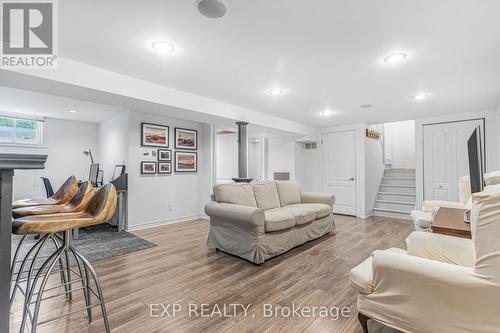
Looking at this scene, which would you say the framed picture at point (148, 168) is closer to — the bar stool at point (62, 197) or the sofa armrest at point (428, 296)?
the bar stool at point (62, 197)

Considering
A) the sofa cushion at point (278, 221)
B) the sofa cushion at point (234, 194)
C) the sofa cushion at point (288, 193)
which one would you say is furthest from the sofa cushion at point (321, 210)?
the sofa cushion at point (234, 194)

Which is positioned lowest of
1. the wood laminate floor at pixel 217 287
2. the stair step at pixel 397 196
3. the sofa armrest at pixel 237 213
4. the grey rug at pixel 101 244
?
the wood laminate floor at pixel 217 287

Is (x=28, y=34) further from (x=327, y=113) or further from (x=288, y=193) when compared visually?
(x=327, y=113)

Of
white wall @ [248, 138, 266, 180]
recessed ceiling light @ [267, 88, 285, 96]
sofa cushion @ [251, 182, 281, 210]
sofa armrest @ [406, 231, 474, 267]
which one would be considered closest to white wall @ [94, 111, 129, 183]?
sofa cushion @ [251, 182, 281, 210]

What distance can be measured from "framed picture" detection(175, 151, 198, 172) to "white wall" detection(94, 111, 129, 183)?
3.36 feet

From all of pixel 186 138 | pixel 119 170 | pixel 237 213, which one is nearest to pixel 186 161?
pixel 186 138

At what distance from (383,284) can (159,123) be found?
448cm

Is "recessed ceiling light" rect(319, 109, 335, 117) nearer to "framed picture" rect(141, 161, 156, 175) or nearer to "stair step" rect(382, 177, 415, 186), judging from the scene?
"stair step" rect(382, 177, 415, 186)

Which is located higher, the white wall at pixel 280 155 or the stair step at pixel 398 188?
the white wall at pixel 280 155

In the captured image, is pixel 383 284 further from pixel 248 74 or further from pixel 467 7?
pixel 248 74

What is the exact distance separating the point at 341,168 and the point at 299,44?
4295 mm

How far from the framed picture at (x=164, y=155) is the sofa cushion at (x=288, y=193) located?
2.32 metres

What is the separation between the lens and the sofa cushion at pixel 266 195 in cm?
354

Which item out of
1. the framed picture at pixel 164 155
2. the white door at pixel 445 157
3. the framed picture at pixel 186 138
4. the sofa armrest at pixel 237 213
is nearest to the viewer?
the sofa armrest at pixel 237 213
